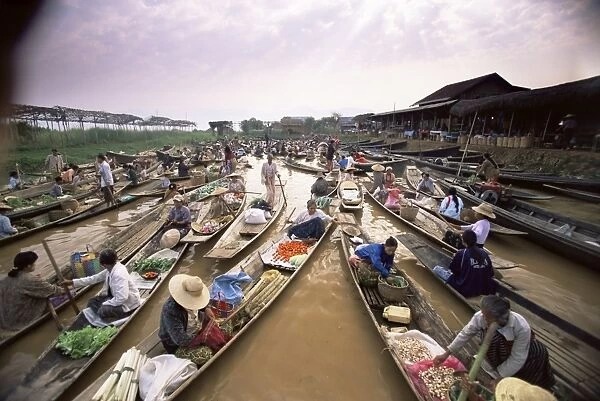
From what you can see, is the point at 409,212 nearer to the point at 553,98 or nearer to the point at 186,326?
the point at 186,326

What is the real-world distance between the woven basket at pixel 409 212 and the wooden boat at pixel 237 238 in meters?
4.20

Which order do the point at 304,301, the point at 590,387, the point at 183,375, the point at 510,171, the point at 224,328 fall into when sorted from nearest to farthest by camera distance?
1. the point at 590,387
2. the point at 183,375
3. the point at 224,328
4. the point at 304,301
5. the point at 510,171

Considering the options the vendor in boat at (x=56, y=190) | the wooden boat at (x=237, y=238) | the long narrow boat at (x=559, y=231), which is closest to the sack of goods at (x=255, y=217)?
the wooden boat at (x=237, y=238)

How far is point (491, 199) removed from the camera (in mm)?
9711

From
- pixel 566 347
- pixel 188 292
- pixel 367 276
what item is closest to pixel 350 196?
pixel 367 276

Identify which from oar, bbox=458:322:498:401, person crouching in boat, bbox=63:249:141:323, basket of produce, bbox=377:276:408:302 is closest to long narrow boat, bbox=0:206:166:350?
person crouching in boat, bbox=63:249:141:323

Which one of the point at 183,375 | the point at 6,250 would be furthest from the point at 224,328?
the point at 6,250

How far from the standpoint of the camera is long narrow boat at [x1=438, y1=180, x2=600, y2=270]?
623cm

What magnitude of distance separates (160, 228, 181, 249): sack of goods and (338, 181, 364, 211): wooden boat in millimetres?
5788

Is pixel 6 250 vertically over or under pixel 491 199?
under

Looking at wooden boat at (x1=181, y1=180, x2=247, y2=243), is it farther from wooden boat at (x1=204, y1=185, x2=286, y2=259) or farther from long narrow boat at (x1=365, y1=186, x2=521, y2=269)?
long narrow boat at (x1=365, y1=186, x2=521, y2=269)

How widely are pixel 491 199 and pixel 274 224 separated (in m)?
7.29

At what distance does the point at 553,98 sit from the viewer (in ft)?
45.2

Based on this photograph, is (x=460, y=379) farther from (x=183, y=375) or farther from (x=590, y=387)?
(x=183, y=375)
